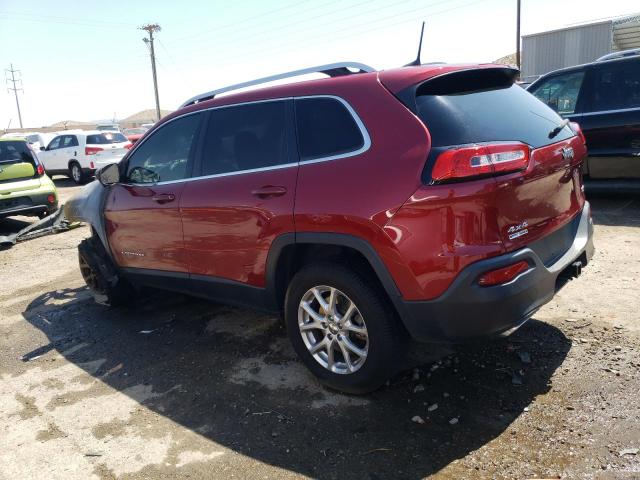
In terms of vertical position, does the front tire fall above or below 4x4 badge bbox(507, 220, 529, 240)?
below

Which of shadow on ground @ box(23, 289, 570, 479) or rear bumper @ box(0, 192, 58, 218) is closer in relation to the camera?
shadow on ground @ box(23, 289, 570, 479)

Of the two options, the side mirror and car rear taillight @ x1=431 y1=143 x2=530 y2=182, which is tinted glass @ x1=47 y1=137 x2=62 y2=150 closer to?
the side mirror

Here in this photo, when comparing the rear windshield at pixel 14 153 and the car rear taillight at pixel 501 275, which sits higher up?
the rear windshield at pixel 14 153

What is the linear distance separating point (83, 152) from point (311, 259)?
15144mm

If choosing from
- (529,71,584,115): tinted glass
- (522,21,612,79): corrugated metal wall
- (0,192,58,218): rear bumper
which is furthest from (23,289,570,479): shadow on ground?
(522,21,612,79): corrugated metal wall

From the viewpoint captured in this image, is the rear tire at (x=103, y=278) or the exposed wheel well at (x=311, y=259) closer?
the exposed wheel well at (x=311, y=259)

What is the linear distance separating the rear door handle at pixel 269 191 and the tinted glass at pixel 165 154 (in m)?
0.92

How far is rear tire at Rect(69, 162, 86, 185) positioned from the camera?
1666cm

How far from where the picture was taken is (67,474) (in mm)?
2807

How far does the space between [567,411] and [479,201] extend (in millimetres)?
1312

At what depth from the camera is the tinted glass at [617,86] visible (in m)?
6.64

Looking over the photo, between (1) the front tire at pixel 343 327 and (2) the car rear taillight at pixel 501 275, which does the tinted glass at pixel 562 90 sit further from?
(1) the front tire at pixel 343 327

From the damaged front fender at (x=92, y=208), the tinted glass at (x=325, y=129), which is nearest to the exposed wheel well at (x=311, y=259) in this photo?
the tinted glass at (x=325, y=129)

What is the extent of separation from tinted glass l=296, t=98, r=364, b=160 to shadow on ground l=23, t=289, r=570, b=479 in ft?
4.99
